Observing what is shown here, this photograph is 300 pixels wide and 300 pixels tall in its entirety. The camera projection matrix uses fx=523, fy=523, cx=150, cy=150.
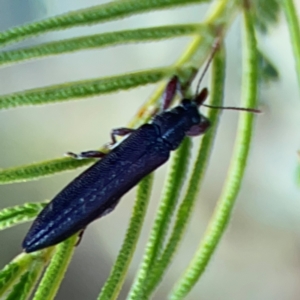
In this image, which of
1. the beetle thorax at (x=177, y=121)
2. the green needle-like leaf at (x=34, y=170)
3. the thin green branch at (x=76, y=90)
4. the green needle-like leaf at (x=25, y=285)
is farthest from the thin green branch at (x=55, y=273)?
the beetle thorax at (x=177, y=121)

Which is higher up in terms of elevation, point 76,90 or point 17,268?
point 76,90

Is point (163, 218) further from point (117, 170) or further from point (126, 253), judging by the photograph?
point (117, 170)

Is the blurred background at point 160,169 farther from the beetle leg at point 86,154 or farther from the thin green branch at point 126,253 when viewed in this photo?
the thin green branch at point 126,253

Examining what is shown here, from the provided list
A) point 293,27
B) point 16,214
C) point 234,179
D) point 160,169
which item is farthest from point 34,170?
point 160,169

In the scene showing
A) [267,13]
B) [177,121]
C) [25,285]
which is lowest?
[25,285]

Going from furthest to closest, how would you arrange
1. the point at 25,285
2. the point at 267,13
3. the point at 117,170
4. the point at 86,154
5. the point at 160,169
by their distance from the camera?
the point at 160,169
the point at 267,13
the point at 117,170
the point at 86,154
the point at 25,285

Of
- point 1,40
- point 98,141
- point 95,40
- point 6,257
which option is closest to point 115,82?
point 95,40

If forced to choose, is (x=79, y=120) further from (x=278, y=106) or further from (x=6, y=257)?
(x=278, y=106)
